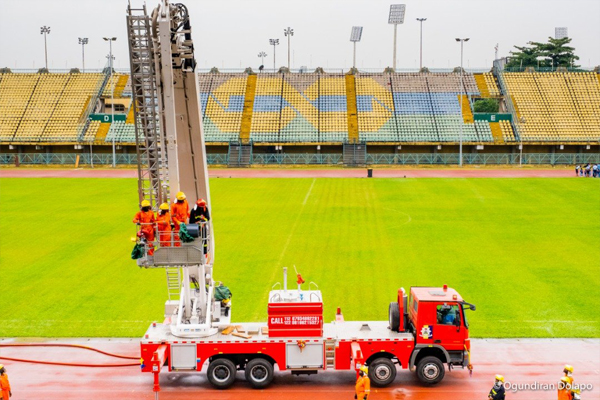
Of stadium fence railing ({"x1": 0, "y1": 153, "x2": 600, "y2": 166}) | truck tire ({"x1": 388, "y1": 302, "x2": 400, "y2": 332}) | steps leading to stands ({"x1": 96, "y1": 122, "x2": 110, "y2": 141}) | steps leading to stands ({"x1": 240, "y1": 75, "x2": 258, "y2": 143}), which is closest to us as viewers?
truck tire ({"x1": 388, "y1": 302, "x2": 400, "y2": 332})

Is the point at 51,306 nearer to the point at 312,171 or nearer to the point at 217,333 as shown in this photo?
the point at 217,333

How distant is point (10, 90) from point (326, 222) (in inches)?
2503

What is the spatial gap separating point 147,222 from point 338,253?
15.8m

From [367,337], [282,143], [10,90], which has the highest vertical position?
[10,90]

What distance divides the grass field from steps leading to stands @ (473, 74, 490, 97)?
34105 mm

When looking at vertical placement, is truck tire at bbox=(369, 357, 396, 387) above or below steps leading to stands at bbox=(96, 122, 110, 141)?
below

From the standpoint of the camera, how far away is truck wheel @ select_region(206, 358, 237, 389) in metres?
17.7

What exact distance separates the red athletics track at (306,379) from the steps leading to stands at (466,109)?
206ft

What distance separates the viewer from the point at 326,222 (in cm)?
4041

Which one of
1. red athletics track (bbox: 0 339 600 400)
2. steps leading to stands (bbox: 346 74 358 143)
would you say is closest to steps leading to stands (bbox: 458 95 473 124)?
steps leading to stands (bbox: 346 74 358 143)

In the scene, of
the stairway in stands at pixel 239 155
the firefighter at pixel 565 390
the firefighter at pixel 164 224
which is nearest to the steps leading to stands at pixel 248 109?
the stairway in stands at pixel 239 155

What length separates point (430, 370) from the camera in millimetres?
17938

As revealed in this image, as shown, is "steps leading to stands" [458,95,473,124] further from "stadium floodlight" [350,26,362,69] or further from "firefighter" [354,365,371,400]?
"firefighter" [354,365,371,400]

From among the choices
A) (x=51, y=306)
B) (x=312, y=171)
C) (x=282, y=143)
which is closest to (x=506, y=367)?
(x=51, y=306)
